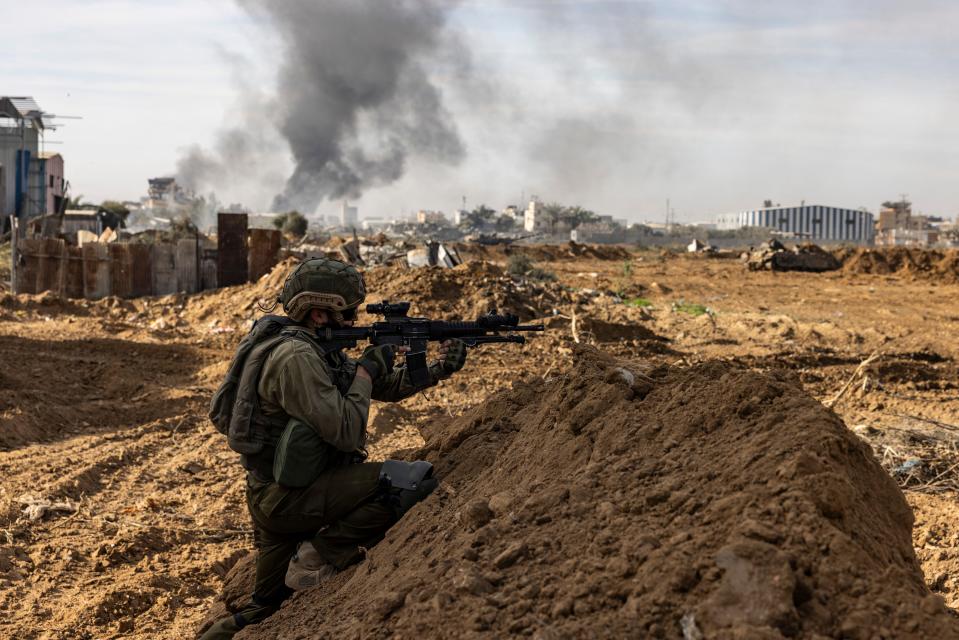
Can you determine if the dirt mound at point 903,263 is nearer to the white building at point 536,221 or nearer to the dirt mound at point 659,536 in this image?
the dirt mound at point 659,536

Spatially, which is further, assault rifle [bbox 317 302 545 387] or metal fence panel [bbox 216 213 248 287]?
metal fence panel [bbox 216 213 248 287]

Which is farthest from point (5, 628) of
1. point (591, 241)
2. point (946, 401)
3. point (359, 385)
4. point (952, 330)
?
point (591, 241)

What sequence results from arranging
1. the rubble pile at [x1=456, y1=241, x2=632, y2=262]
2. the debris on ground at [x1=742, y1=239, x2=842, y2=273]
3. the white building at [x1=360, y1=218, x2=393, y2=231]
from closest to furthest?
the debris on ground at [x1=742, y1=239, x2=842, y2=273] → the rubble pile at [x1=456, y1=241, x2=632, y2=262] → the white building at [x1=360, y1=218, x2=393, y2=231]

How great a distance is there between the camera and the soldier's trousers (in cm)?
385

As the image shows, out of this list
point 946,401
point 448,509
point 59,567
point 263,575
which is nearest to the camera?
point 448,509

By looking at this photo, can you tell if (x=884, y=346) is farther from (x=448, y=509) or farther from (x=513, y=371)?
(x=448, y=509)

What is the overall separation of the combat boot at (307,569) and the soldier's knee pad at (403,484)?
0.36 m

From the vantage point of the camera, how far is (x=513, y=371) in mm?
11797

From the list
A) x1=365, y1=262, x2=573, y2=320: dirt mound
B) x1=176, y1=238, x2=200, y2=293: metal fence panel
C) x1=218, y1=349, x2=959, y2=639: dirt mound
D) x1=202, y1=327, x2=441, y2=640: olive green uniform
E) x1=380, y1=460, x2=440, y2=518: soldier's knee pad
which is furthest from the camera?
x1=176, y1=238, x2=200, y2=293: metal fence panel

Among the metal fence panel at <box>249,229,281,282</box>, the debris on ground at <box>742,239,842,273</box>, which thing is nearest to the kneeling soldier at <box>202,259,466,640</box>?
the metal fence panel at <box>249,229,281,282</box>

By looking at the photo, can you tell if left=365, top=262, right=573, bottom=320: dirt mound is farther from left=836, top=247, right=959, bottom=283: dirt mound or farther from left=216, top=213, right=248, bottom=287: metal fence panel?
left=836, top=247, right=959, bottom=283: dirt mound

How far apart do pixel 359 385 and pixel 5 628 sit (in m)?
2.36

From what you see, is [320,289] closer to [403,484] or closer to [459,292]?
[403,484]

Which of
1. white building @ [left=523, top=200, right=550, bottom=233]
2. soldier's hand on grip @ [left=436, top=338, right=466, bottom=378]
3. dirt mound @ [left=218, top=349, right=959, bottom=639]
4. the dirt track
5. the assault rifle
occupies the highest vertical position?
white building @ [left=523, top=200, right=550, bottom=233]
